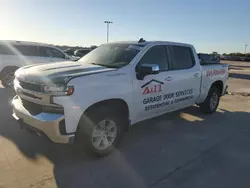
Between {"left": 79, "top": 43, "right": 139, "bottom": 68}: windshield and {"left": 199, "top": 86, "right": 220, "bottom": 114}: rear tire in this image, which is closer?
{"left": 79, "top": 43, "right": 139, "bottom": 68}: windshield

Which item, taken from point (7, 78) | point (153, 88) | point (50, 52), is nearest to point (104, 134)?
point (153, 88)

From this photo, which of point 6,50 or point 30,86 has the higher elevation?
point 6,50

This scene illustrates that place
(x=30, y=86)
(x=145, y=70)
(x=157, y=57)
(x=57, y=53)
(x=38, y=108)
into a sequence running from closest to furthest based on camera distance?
(x=38, y=108), (x=30, y=86), (x=145, y=70), (x=157, y=57), (x=57, y=53)

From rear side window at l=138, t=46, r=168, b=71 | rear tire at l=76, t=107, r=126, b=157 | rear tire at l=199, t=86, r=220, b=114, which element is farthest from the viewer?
rear tire at l=199, t=86, r=220, b=114

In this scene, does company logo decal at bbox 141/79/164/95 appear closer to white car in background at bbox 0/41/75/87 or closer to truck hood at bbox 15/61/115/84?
truck hood at bbox 15/61/115/84

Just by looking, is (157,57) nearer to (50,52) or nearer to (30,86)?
(30,86)

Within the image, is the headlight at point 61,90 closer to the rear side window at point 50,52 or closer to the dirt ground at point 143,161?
the dirt ground at point 143,161

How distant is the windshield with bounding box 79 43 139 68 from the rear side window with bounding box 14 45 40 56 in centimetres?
595

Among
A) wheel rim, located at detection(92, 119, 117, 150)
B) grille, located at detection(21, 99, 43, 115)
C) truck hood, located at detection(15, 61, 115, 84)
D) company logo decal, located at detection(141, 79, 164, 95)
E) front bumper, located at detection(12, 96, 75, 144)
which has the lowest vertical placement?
wheel rim, located at detection(92, 119, 117, 150)

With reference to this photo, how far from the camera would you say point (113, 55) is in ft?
16.6

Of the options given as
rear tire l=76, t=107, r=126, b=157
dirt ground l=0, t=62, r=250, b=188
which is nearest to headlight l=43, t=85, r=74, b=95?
rear tire l=76, t=107, r=126, b=157

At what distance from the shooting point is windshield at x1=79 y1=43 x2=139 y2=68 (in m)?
4.76

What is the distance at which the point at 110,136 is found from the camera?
4383 mm

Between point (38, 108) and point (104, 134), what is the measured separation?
3.58 feet
